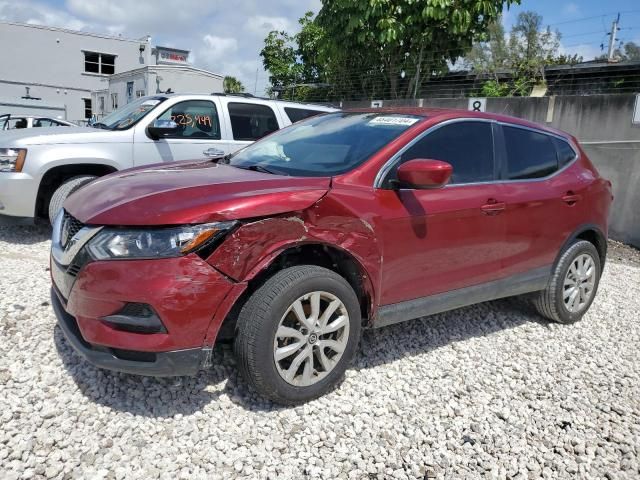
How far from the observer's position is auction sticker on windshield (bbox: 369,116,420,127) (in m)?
3.44

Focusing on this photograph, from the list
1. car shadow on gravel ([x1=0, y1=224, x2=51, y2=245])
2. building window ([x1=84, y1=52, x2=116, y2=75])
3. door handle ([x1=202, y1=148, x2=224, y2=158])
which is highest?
building window ([x1=84, y1=52, x2=116, y2=75])

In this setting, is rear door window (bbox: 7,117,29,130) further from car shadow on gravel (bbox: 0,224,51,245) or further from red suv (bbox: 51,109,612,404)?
red suv (bbox: 51,109,612,404)

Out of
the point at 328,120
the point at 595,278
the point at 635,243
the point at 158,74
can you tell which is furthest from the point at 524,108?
the point at 158,74

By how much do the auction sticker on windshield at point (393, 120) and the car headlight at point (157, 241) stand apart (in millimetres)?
1539

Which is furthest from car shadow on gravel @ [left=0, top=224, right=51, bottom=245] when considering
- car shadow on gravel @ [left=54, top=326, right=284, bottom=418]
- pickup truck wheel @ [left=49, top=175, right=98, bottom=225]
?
car shadow on gravel @ [left=54, top=326, right=284, bottom=418]

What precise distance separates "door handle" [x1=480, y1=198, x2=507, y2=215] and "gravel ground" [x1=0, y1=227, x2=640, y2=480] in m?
1.03

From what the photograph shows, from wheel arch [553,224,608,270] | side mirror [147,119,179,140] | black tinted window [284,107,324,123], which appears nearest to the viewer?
wheel arch [553,224,608,270]

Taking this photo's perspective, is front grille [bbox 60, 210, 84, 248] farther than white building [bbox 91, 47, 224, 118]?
No

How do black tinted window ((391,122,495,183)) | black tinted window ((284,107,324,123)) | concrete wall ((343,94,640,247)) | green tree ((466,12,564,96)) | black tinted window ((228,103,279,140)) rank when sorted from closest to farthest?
black tinted window ((391,122,495,183)), black tinted window ((228,103,279,140)), black tinted window ((284,107,324,123)), concrete wall ((343,94,640,247)), green tree ((466,12,564,96))

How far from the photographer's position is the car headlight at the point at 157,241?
2.41 metres

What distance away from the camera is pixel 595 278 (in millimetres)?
4578

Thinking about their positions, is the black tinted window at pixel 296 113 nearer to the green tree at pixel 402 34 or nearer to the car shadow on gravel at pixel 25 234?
the car shadow on gravel at pixel 25 234

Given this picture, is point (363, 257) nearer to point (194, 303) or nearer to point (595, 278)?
point (194, 303)

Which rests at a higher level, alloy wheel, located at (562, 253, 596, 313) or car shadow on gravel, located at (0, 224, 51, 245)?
alloy wheel, located at (562, 253, 596, 313)
